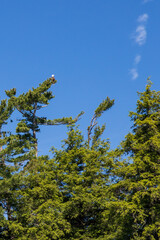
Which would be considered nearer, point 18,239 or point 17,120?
point 18,239

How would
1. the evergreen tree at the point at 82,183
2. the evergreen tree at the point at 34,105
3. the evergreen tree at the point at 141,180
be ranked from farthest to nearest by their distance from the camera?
the evergreen tree at the point at 34,105
the evergreen tree at the point at 82,183
the evergreen tree at the point at 141,180

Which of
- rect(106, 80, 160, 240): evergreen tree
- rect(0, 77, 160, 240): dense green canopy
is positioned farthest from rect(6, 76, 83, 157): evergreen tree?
rect(106, 80, 160, 240): evergreen tree

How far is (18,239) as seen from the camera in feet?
68.6

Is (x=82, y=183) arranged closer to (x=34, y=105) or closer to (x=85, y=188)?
(x=85, y=188)

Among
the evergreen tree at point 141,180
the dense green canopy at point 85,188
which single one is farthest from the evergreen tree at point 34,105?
the evergreen tree at point 141,180

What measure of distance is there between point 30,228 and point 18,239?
3.94ft

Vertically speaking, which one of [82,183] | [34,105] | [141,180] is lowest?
[141,180]

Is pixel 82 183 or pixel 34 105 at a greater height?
pixel 34 105

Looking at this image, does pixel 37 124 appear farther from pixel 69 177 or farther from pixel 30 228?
pixel 30 228

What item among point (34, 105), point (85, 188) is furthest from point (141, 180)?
point (34, 105)

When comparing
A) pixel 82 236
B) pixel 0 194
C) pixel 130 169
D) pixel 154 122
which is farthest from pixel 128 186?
pixel 0 194

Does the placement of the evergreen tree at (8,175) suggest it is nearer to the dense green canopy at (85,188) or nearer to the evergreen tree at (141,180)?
the dense green canopy at (85,188)

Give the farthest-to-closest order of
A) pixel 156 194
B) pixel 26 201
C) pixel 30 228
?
pixel 26 201
pixel 30 228
pixel 156 194

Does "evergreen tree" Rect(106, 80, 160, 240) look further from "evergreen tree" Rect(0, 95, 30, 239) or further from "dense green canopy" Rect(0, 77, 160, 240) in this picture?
"evergreen tree" Rect(0, 95, 30, 239)
